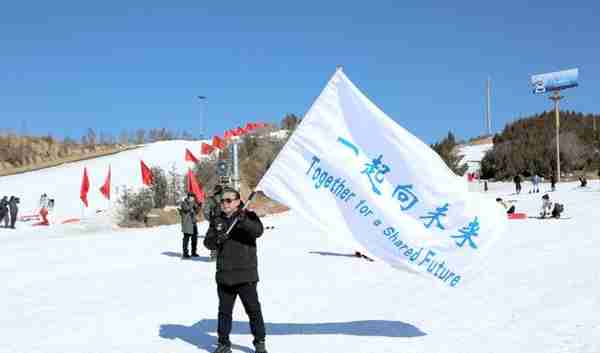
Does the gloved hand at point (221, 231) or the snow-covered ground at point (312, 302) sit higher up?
the gloved hand at point (221, 231)

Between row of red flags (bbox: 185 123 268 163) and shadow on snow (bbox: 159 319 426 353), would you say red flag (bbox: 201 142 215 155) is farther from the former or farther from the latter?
shadow on snow (bbox: 159 319 426 353)

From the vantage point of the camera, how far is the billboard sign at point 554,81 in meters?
53.5

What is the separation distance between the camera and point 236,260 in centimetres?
574

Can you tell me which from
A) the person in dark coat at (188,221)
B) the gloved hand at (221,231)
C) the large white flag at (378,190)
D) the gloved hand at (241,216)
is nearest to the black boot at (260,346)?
the gloved hand at (221,231)

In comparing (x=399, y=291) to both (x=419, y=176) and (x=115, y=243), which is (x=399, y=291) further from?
(x=115, y=243)

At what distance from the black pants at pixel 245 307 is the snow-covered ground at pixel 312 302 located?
0.49 m

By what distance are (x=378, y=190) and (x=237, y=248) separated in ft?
5.42

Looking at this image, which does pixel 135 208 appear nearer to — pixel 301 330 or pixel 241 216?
pixel 301 330

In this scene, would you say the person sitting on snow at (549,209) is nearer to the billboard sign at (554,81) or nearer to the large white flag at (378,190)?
the large white flag at (378,190)

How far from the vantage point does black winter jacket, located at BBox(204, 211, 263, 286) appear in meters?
5.70

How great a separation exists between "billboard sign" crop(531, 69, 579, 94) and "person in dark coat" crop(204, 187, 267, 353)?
53821 millimetres

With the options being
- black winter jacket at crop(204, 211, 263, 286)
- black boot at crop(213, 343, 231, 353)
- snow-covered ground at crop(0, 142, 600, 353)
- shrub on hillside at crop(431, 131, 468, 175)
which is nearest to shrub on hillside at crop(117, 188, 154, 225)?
snow-covered ground at crop(0, 142, 600, 353)

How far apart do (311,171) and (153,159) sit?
4676cm

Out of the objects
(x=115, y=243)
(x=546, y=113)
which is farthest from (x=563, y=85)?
(x=115, y=243)
